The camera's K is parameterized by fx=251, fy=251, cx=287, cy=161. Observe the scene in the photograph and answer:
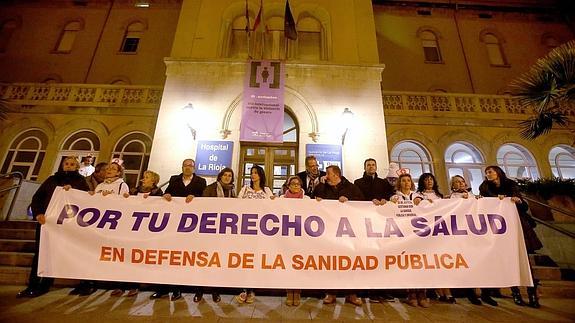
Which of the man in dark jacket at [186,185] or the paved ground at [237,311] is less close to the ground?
the man in dark jacket at [186,185]

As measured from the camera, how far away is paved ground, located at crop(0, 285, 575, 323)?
123 inches

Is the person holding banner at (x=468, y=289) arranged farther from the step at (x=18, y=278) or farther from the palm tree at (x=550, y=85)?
the step at (x=18, y=278)

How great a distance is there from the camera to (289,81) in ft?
30.3

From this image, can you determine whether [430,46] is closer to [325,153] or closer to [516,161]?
[516,161]

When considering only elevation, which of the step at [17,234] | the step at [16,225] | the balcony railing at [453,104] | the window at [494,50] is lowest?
the step at [17,234]

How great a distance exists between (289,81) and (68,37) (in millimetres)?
14187

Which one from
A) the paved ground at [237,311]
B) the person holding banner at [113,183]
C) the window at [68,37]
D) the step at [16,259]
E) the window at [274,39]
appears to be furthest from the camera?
the window at [68,37]

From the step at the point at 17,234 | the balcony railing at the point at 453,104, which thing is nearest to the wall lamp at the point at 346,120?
the balcony railing at the point at 453,104

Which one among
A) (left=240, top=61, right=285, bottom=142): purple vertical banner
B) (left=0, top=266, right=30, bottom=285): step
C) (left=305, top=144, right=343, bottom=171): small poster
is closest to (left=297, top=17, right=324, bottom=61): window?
(left=240, top=61, right=285, bottom=142): purple vertical banner

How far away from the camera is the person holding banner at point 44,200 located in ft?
12.2

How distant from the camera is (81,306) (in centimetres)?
339

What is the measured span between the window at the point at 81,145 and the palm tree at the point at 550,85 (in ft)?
48.6

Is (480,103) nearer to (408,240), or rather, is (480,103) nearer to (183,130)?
(408,240)

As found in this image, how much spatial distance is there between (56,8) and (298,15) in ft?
49.1
